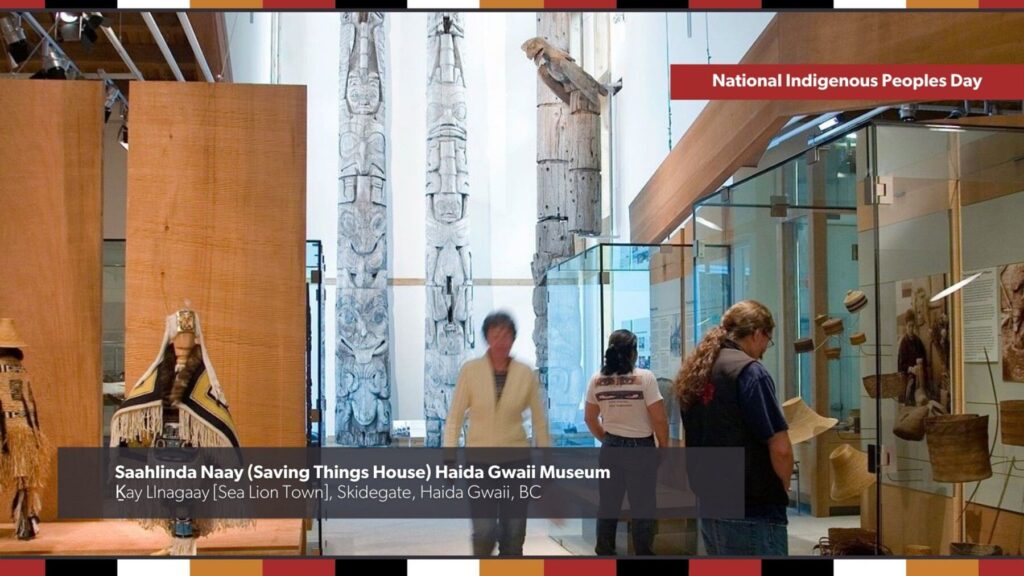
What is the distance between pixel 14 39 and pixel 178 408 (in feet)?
10.8

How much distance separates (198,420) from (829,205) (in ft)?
7.65

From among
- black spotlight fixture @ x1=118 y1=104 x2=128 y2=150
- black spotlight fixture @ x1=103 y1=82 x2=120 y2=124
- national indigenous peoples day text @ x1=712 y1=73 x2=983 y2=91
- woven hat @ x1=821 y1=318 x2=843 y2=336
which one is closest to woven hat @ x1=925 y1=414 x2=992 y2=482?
woven hat @ x1=821 y1=318 x2=843 y2=336

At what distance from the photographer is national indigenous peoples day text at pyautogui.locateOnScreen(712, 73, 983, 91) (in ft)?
11.1

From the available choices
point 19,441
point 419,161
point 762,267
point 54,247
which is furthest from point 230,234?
point 419,161

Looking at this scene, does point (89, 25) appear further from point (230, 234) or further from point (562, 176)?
point (562, 176)

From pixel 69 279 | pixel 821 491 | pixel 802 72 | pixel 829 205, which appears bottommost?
pixel 821 491

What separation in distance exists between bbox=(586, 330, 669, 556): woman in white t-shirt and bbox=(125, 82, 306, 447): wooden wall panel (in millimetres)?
1260

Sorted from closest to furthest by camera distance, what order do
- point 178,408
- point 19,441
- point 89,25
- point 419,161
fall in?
point 178,408, point 19,441, point 89,25, point 419,161

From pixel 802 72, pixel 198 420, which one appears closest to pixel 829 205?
pixel 802 72

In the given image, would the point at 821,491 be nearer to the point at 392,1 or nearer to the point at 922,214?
the point at 922,214

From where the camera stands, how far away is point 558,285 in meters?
6.57

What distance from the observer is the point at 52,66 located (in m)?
5.66

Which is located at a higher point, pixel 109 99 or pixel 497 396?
pixel 109 99

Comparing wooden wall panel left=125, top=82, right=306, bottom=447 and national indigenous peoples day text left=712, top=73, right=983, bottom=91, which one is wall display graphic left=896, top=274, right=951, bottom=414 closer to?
national indigenous peoples day text left=712, top=73, right=983, bottom=91
